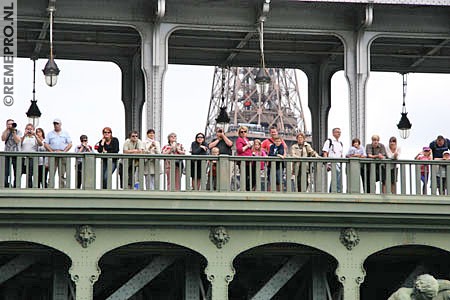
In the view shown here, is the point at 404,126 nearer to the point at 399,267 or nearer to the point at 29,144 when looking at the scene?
the point at 399,267

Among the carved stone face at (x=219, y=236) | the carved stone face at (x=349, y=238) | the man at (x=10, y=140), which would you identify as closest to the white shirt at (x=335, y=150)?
the carved stone face at (x=349, y=238)

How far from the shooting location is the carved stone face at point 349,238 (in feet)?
104

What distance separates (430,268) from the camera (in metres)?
33.9

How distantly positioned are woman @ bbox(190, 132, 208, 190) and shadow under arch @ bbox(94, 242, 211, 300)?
4.89ft

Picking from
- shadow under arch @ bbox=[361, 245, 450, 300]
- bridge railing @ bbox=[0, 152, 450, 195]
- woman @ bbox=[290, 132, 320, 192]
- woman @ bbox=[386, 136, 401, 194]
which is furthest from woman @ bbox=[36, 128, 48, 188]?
shadow under arch @ bbox=[361, 245, 450, 300]

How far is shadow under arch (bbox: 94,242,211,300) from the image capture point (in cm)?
3216

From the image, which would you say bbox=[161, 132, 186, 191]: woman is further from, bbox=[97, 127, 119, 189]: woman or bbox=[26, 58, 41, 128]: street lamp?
bbox=[26, 58, 41, 128]: street lamp

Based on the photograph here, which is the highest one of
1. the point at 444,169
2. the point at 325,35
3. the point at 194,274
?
the point at 325,35

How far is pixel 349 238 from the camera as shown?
31.6 m

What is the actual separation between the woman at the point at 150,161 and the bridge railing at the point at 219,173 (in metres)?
0.02

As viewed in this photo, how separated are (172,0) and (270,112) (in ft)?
310

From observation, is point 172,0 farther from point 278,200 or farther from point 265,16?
point 278,200

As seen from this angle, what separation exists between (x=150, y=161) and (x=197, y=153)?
1090mm

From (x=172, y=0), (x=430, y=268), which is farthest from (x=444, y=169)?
(x=172, y=0)
